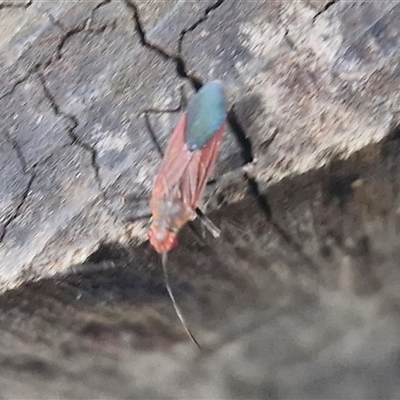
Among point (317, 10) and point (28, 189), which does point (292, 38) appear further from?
point (28, 189)

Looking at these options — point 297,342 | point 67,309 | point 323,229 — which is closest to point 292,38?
point 323,229

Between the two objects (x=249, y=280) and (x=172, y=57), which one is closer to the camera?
(x=172, y=57)

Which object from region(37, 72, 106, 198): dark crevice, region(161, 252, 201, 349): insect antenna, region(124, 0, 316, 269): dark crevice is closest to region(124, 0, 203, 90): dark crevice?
region(124, 0, 316, 269): dark crevice

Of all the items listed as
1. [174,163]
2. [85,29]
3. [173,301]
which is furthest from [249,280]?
[85,29]

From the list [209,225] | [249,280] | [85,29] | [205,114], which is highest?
[85,29]

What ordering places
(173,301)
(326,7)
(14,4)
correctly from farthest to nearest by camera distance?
(173,301) → (14,4) → (326,7)

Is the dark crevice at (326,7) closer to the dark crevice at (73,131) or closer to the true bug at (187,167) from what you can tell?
the true bug at (187,167)

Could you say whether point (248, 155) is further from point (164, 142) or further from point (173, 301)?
point (173, 301)

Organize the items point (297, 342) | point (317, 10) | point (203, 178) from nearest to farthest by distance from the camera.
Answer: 1. point (317, 10)
2. point (203, 178)
3. point (297, 342)
